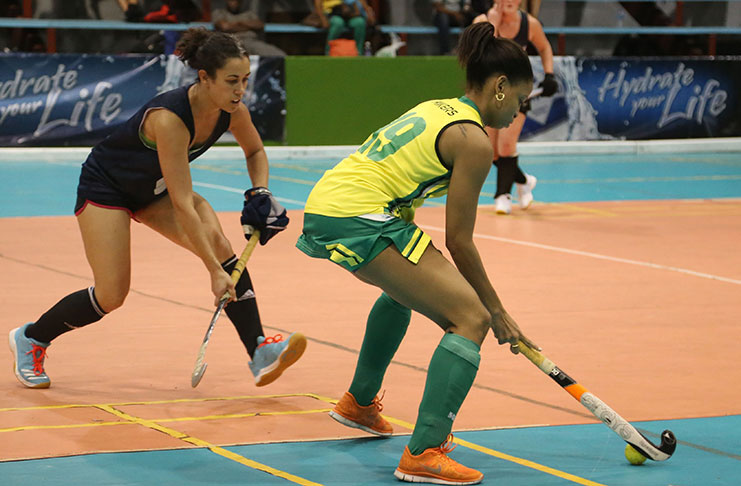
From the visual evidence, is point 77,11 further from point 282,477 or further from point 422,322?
point 282,477

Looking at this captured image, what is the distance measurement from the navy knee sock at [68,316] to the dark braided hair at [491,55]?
230 centimetres

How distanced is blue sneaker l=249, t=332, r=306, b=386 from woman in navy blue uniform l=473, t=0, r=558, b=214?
6435 mm

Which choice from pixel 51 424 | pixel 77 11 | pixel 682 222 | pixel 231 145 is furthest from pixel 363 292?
pixel 77 11

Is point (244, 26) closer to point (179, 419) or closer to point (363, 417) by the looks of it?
point (179, 419)

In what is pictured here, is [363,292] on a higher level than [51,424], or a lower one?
lower

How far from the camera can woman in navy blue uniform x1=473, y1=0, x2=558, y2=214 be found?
1183 centimetres

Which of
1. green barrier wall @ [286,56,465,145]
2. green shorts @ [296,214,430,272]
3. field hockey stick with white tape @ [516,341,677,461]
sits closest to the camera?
green shorts @ [296,214,430,272]

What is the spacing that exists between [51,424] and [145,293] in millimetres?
3065

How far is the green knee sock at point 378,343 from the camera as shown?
16.3ft

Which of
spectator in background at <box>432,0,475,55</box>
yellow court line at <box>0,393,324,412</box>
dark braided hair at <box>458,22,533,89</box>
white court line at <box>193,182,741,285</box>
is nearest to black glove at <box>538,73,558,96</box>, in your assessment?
white court line at <box>193,182,741,285</box>

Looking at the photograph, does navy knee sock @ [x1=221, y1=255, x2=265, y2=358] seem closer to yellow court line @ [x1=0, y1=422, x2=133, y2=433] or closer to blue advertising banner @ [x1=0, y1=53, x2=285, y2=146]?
yellow court line @ [x1=0, y1=422, x2=133, y2=433]

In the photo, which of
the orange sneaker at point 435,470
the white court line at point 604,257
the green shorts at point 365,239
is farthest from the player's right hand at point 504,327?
the white court line at point 604,257

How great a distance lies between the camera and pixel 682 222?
467 inches

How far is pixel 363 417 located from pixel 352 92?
13.5m
